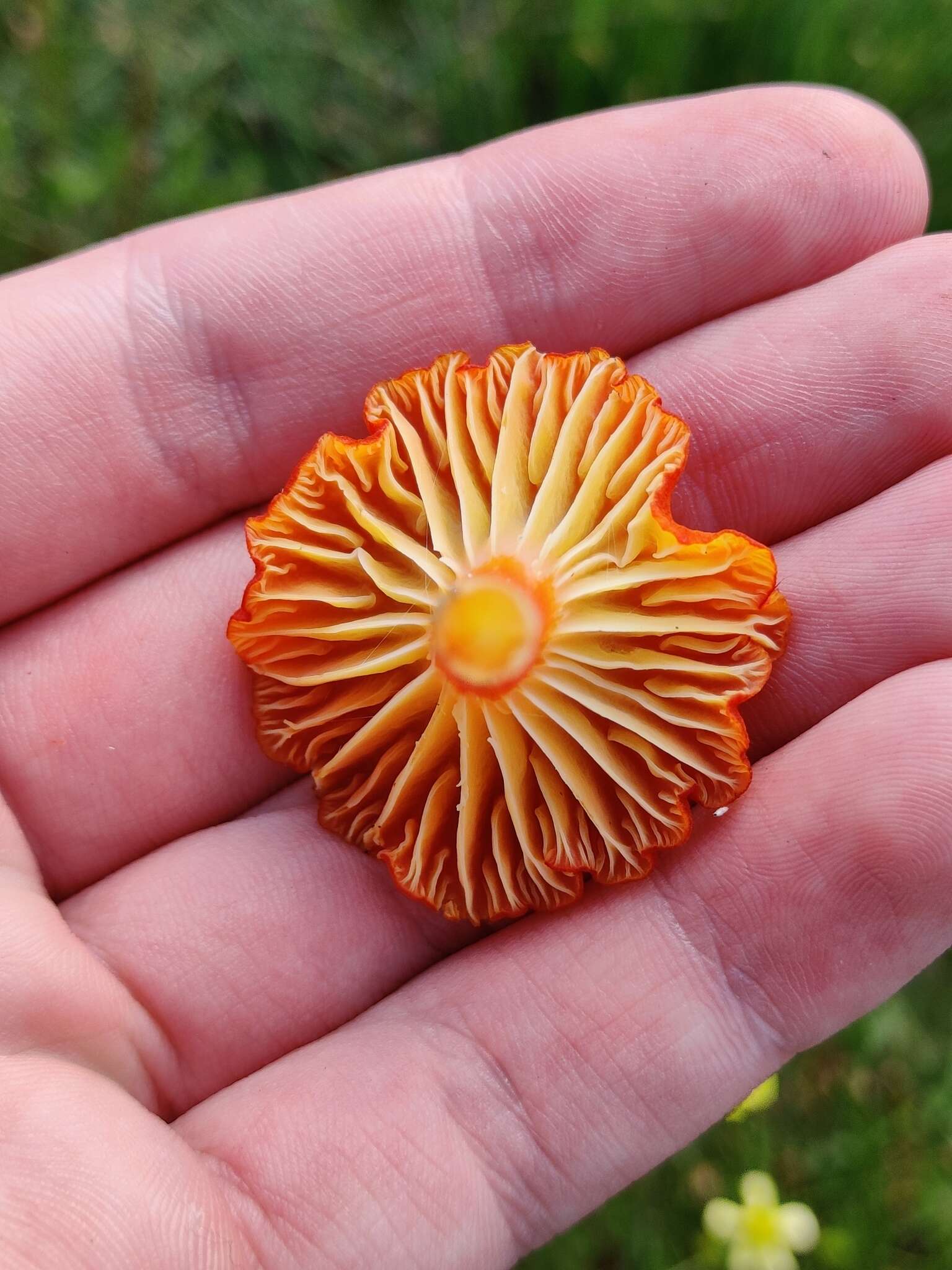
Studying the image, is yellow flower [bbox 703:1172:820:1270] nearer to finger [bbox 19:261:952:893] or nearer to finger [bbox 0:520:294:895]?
finger [bbox 19:261:952:893]

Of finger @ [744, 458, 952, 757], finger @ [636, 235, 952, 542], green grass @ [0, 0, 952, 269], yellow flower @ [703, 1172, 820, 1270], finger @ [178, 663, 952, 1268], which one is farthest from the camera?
green grass @ [0, 0, 952, 269]

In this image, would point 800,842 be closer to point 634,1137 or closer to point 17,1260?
Answer: point 634,1137

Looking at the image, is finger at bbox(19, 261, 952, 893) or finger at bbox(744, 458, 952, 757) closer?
finger at bbox(744, 458, 952, 757)

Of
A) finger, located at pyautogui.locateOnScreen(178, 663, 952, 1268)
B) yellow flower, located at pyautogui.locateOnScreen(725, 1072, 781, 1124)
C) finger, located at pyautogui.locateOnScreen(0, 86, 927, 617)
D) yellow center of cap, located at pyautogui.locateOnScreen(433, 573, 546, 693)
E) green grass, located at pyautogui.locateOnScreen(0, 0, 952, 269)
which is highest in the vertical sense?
green grass, located at pyautogui.locateOnScreen(0, 0, 952, 269)

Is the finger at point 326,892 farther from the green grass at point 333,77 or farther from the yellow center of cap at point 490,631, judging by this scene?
the green grass at point 333,77

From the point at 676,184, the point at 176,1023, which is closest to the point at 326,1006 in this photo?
the point at 176,1023

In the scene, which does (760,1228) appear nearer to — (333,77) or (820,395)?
(820,395)

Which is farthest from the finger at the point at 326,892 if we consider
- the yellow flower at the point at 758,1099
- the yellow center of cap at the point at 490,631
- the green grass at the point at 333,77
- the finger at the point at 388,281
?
the green grass at the point at 333,77

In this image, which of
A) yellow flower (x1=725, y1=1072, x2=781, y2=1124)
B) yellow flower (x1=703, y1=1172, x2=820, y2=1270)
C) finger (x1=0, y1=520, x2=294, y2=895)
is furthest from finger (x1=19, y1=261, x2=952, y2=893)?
yellow flower (x1=703, y1=1172, x2=820, y2=1270)
